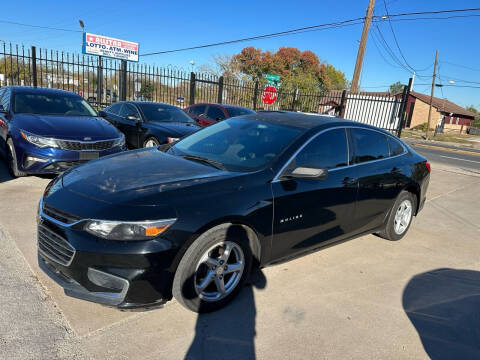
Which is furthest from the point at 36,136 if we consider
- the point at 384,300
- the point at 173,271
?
the point at 384,300

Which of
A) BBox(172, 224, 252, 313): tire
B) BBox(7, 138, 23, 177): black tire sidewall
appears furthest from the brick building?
BBox(172, 224, 252, 313): tire

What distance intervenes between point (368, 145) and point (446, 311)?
73.0 inches

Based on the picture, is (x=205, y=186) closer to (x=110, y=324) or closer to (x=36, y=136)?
(x=110, y=324)

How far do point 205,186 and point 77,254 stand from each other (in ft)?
3.30

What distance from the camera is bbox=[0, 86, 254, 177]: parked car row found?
17.7ft

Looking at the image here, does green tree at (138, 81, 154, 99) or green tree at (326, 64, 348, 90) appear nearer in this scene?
green tree at (138, 81, 154, 99)

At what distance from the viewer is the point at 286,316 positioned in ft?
9.44

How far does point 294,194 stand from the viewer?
312cm

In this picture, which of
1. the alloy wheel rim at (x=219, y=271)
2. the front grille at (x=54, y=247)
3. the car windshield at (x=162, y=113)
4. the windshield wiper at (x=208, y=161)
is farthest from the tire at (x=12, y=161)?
the alloy wheel rim at (x=219, y=271)

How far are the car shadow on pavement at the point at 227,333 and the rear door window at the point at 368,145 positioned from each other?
1.98m

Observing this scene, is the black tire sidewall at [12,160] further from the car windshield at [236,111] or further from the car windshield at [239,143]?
the car windshield at [236,111]

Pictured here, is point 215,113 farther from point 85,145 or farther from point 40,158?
point 40,158

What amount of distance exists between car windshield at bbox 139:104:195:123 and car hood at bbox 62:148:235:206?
4.97 meters

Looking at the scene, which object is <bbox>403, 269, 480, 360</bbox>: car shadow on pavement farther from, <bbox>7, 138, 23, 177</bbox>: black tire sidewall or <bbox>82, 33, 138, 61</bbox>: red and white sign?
<bbox>82, 33, 138, 61</bbox>: red and white sign
